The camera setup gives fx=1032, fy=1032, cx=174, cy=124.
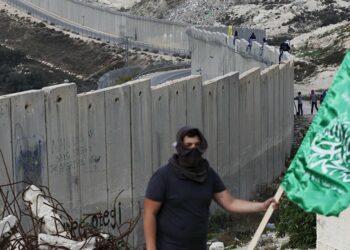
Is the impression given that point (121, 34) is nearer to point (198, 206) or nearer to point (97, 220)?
point (97, 220)

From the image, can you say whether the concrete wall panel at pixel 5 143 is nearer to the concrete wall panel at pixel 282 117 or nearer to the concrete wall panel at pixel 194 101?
the concrete wall panel at pixel 194 101

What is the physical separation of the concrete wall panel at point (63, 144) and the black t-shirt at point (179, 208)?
292 inches

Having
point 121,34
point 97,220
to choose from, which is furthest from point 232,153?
point 121,34

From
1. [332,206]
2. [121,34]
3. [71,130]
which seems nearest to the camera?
[332,206]

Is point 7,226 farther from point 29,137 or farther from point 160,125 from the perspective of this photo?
point 160,125

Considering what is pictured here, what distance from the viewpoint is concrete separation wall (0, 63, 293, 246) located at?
42.7 ft

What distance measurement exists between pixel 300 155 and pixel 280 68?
708 inches

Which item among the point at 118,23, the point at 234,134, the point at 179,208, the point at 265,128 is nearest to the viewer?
the point at 179,208

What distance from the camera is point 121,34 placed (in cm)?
7719

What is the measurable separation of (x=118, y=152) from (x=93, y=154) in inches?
29.2

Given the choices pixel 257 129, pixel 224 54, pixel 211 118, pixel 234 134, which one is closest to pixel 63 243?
pixel 211 118

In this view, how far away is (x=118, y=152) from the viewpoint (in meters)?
15.1

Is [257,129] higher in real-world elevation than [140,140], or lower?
lower

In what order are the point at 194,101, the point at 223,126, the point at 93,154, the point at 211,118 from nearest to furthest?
the point at 93,154, the point at 194,101, the point at 211,118, the point at 223,126
